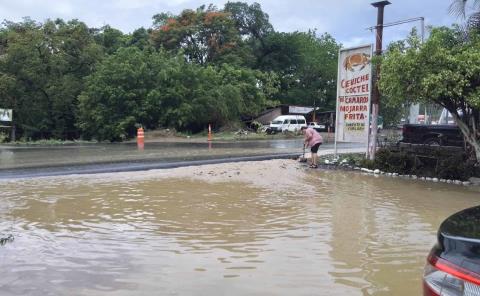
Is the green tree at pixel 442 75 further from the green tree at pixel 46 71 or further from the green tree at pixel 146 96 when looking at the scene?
the green tree at pixel 46 71

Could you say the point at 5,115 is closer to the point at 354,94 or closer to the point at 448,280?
the point at 354,94

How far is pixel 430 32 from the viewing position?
42.8ft

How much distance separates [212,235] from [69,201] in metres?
3.68

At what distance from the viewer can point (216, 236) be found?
22.0ft

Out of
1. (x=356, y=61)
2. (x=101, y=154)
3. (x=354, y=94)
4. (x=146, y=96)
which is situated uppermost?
(x=146, y=96)

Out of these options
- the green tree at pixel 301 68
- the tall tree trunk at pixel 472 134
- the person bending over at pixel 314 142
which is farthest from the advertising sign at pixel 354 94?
the green tree at pixel 301 68

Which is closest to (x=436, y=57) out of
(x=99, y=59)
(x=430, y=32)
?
(x=430, y=32)

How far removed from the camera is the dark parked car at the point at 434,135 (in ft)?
65.2

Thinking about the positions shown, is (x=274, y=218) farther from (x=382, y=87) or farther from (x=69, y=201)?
(x=382, y=87)

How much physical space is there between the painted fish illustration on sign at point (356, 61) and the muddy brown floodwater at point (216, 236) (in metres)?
5.45

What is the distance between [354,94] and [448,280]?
14.7 metres

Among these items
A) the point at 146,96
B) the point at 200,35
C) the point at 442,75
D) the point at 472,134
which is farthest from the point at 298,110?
the point at 442,75

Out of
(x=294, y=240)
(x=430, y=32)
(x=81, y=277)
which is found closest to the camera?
(x=81, y=277)

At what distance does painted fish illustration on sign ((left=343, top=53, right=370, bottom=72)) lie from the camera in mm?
16047
